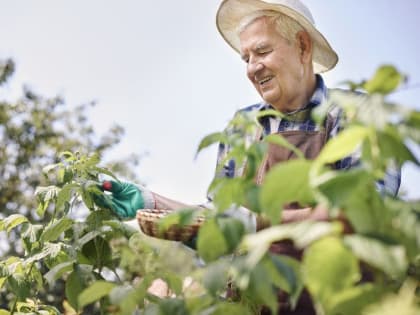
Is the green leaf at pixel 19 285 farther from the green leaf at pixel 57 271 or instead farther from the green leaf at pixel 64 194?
the green leaf at pixel 57 271

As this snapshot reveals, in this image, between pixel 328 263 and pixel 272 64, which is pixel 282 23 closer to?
pixel 272 64

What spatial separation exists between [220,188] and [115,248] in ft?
3.06

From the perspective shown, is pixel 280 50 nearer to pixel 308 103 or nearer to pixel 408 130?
pixel 308 103

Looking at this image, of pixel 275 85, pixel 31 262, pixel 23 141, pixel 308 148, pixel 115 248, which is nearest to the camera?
pixel 115 248

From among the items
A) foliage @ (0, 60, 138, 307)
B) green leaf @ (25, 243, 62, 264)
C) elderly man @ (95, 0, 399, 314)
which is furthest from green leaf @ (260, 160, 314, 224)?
foliage @ (0, 60, 138, 307)

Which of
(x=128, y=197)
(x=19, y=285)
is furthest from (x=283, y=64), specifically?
(x=19, y=285)

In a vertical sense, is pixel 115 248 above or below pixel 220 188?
below

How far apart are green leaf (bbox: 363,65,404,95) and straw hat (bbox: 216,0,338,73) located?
2.04 m

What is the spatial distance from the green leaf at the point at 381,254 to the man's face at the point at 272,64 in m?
2.00

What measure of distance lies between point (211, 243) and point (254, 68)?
6.26 ft

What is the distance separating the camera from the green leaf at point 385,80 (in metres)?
0.68

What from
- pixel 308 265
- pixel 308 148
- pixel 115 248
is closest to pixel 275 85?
pixel 308 148

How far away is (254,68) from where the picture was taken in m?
2.65

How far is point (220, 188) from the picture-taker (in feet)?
2.82
